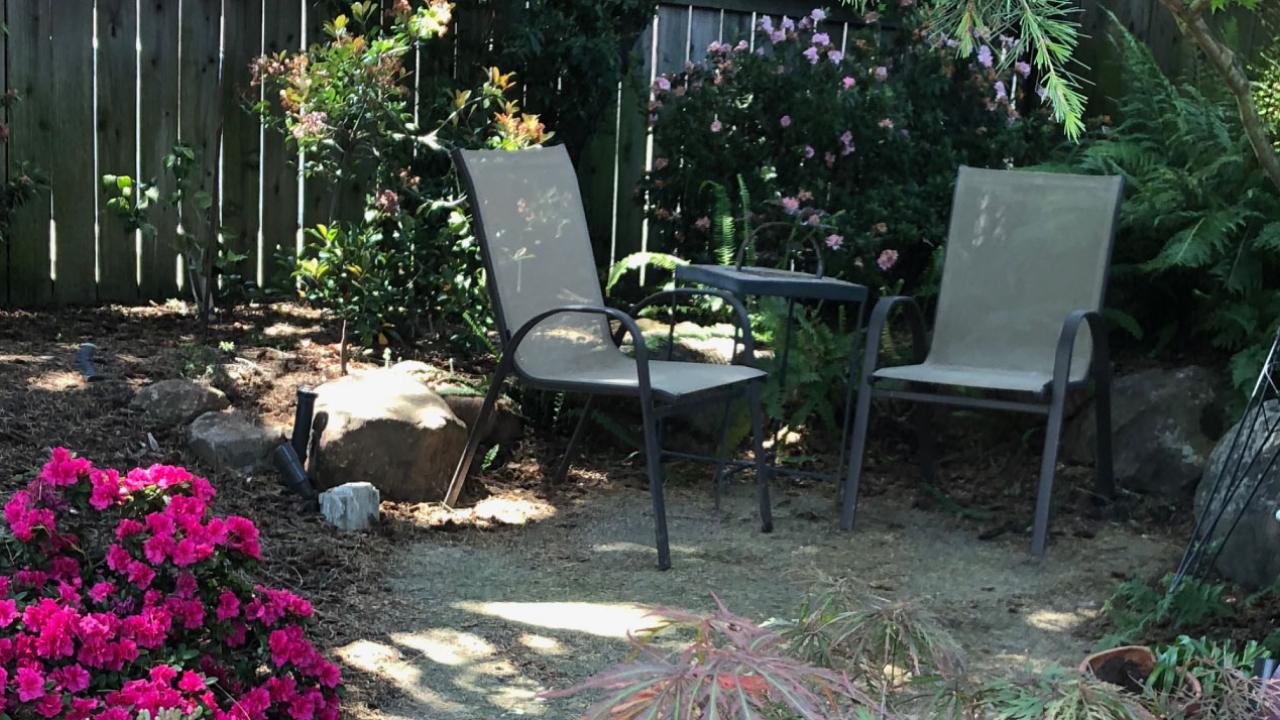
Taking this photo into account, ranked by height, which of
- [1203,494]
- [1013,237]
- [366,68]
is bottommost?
[1203,494]

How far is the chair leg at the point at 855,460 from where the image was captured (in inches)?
171

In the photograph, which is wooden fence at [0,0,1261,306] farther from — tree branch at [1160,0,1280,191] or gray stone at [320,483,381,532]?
tree branch at [1160,0,1280,191]

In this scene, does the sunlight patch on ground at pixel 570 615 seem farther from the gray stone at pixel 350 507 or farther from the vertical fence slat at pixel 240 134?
the vertical fence slat at pixel 240 134

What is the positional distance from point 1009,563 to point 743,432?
131 centimetres

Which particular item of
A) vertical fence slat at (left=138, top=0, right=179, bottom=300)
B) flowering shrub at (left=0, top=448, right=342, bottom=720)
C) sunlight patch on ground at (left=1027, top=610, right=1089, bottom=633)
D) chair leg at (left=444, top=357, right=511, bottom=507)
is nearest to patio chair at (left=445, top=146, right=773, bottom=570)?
chair leg at (left=444, top=357, right=511, bottom=507)

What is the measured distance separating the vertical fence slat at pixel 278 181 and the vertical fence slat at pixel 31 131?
3.01ft

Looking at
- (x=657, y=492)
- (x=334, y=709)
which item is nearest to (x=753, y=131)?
(x=657, y=492)

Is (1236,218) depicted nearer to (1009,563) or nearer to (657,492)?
(1009,563)

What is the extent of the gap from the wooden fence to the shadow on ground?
2.49 m

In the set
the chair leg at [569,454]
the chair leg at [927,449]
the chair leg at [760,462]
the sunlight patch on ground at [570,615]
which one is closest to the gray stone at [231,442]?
the chair leg at [569,454]

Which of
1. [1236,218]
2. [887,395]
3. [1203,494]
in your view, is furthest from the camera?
[1236,218]

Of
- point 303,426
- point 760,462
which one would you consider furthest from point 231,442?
point 760,462

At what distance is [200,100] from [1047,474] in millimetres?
4048

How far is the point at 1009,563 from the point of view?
4.14m
